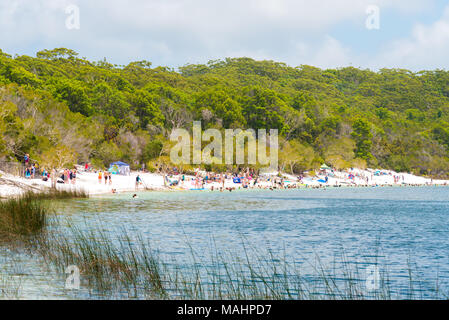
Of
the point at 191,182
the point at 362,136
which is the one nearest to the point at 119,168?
the point at 191,182

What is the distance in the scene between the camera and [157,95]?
264 ft

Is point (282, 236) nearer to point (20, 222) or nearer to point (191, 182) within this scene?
point (20, 222)

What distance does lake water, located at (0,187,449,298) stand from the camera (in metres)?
11.5

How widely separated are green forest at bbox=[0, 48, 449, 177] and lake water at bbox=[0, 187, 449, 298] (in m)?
15.6

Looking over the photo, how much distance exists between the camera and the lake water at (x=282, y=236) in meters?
11.5

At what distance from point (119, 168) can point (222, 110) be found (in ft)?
119

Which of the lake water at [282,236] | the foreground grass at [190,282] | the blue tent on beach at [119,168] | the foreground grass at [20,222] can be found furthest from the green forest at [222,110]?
the foreground grass at [190,282]

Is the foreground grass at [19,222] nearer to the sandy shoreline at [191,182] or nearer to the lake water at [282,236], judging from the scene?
the lake water at [282,236]

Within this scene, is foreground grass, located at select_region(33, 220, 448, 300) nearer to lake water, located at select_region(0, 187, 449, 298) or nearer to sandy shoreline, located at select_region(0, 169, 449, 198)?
lake water, located at select_region(0, 187, 449, 298)

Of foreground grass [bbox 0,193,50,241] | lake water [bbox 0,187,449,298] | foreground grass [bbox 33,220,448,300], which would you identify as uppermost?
foreground grass [bbox 0,193,50,241]

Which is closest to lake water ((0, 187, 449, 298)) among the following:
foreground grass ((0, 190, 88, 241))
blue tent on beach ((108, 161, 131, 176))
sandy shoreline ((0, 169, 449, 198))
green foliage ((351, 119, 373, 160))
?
foreground grass ((0, 190, 88, 241))

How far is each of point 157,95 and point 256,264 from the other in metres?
69.5

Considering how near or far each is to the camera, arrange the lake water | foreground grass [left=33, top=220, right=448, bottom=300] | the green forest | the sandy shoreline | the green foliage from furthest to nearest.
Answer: the green foliage
the green forest
the sandy shoreline
the lake water
foreground grass [left=33, top=220, right=448, bottom=300]
